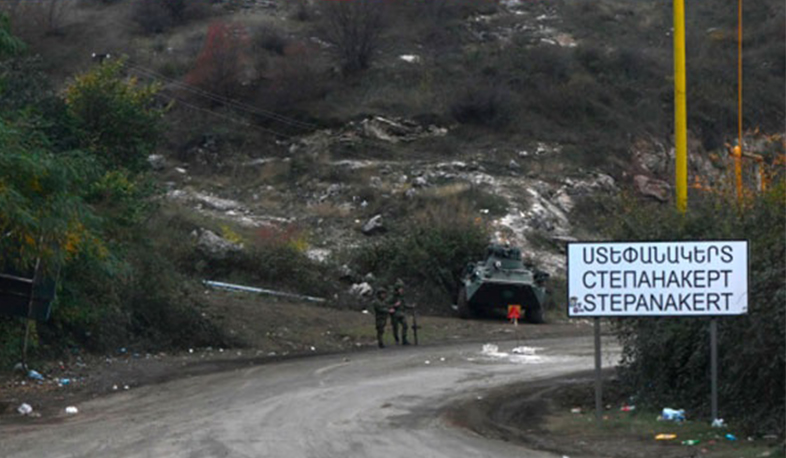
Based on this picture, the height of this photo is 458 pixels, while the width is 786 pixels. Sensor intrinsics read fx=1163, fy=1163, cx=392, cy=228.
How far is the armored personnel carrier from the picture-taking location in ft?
115

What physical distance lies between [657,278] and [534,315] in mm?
21878

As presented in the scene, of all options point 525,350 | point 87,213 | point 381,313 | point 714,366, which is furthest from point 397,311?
point 714,366

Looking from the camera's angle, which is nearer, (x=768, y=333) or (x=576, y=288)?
(x=768, y=333)

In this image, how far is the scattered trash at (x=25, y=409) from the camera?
16141mm

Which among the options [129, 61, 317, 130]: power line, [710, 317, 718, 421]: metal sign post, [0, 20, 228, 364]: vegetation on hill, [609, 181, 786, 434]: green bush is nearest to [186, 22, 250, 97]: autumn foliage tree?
[129, 61, 317, 130]: power line

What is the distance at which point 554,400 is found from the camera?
17.3 m

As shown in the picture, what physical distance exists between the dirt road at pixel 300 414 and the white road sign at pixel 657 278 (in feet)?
8.03

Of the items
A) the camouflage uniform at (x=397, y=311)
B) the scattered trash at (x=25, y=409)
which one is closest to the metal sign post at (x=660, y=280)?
the scattered trash at (x=25, y=409)

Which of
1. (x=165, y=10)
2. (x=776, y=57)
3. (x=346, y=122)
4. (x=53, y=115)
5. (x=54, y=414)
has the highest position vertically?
(x=165, y=10)

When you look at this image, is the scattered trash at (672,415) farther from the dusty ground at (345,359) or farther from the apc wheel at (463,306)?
the apc wheel at (463,306)

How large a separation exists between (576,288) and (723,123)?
45347 millimetres

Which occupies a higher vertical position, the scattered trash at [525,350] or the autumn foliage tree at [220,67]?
the autumn foliage tree at [220,67]

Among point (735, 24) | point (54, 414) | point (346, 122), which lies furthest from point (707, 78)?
point (54, 414)

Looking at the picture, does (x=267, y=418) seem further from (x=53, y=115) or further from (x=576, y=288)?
(x=53, y=115)
